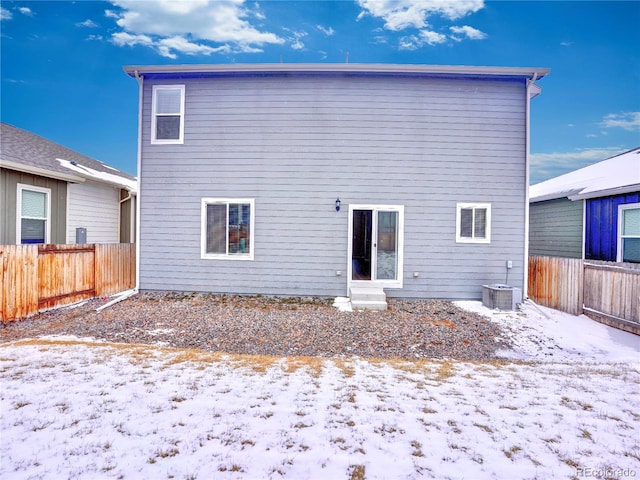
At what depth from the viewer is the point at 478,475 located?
193 cm

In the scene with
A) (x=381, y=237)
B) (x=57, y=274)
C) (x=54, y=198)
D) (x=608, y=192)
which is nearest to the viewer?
(x=57, y=274)

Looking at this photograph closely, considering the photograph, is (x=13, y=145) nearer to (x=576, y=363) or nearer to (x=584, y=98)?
(x=576, y=363)

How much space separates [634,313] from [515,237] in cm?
278

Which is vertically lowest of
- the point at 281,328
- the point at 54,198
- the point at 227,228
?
the point at 281,328

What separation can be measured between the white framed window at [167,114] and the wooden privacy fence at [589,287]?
969 cm

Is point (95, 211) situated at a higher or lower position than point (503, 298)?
higher

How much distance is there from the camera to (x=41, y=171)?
7898 mm

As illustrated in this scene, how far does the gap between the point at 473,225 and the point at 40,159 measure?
38.5 feet

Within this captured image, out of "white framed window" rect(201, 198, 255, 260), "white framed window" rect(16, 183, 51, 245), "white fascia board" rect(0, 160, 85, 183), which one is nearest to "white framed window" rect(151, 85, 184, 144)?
"white framed window" rect(201, 198, 255, 260)

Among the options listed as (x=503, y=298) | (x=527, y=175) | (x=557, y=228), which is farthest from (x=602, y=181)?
(x=503, y=298)

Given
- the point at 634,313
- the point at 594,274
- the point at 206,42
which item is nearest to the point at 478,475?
the point at 634,313

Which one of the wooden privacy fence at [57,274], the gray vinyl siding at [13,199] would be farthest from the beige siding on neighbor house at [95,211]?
the wooden privacy fence at [57,274]

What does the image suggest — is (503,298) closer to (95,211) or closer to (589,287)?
(589,287)

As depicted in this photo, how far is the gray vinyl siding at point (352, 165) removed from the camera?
784 centimetres
